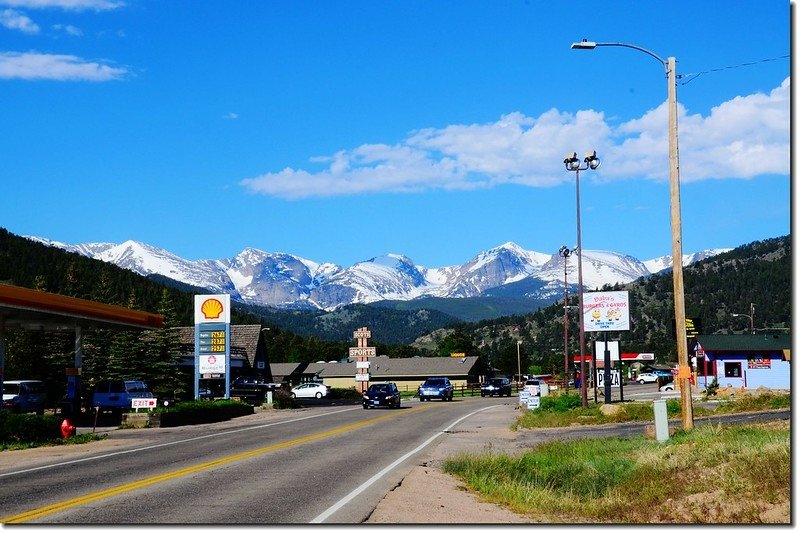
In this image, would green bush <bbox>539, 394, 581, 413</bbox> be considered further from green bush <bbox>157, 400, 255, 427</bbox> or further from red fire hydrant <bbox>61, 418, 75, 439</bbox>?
red fire hydrant <bbox>61, 418, 75, 439</bbox>

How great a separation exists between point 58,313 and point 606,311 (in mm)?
30144

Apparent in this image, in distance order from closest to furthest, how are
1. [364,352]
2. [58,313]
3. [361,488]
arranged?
[361,488] < [58,313] < [364,352]

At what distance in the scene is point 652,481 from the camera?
50.7 feet

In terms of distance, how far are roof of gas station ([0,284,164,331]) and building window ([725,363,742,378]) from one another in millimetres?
54576

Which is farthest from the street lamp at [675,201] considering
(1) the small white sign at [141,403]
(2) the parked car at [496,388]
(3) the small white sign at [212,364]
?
(2) the parked car at [496,388]

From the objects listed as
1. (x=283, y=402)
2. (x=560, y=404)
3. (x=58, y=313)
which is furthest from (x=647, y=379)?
(x=58, y=313)

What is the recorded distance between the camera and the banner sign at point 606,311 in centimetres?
5325

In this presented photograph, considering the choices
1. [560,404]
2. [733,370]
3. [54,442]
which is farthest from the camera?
[733,370]

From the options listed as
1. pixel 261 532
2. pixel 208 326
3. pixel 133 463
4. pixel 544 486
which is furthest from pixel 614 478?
pixel 208 326

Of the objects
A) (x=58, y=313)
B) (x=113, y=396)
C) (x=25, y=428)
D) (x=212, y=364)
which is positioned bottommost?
(x=113, y=396)

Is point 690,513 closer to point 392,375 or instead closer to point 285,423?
point 285,423

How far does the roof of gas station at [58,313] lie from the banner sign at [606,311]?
79.2ft

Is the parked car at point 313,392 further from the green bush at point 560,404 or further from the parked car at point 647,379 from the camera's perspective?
the parked car at point 647,379

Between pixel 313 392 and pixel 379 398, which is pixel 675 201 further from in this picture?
pixel 313 392
